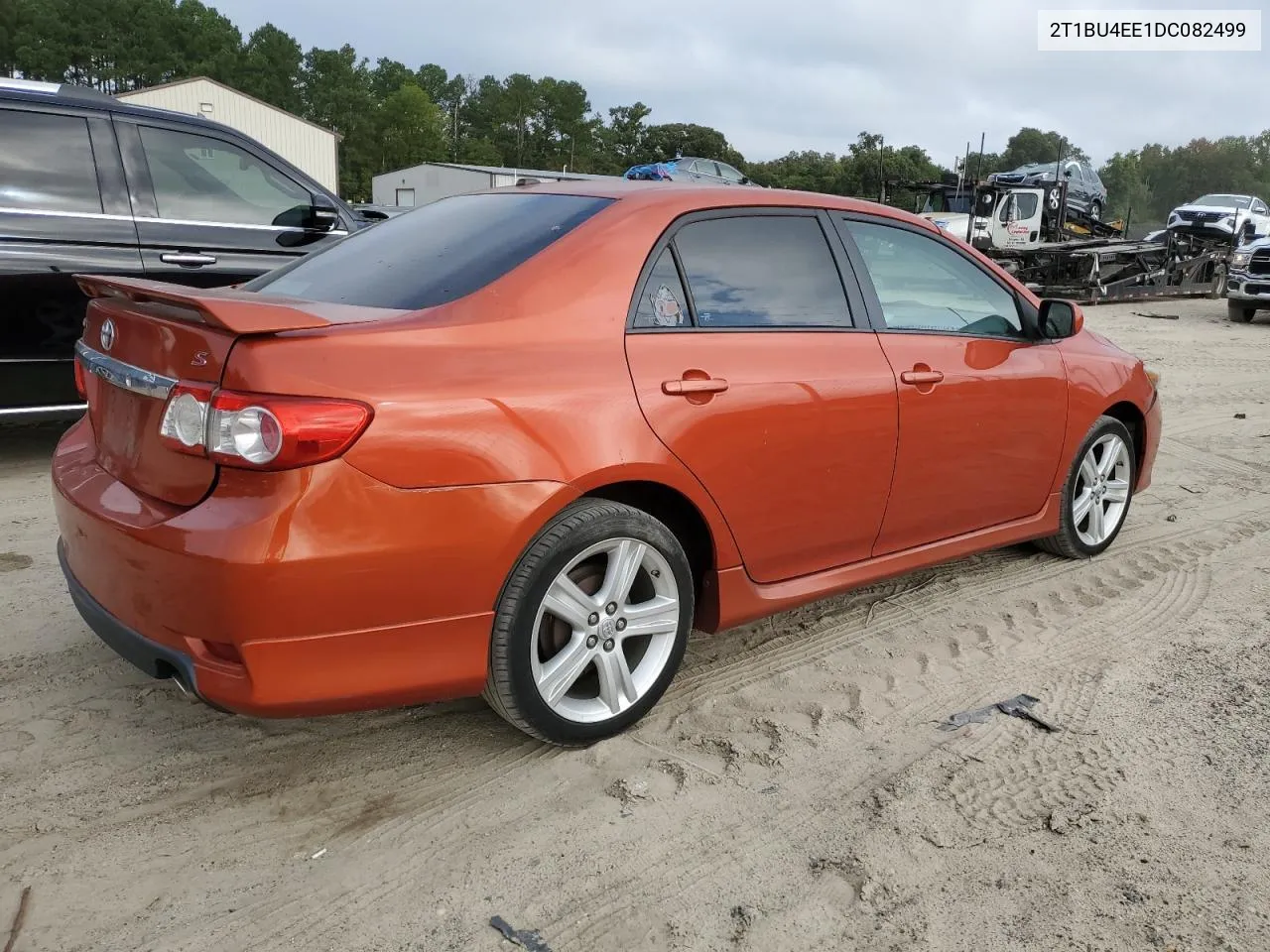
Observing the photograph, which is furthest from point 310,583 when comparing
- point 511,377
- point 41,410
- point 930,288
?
point 41,410

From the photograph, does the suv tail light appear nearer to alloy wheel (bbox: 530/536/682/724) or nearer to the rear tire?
alloy wheel (bbox: 530/536/682/724)

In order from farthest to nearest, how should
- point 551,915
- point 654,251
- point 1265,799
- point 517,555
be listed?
point 654,251 → point 1265,799 → point 517,555 → point 551,915

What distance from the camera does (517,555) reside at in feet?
8.41

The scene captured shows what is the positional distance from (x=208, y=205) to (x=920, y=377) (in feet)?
13.8

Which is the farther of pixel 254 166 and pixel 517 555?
pixel 254 166

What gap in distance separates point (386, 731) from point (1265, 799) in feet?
7.91

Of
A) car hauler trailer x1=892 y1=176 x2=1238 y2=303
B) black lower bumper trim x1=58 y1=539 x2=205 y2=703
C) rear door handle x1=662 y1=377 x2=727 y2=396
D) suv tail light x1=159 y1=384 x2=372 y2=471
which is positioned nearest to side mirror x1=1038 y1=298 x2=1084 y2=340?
rear door handle x1=662 y1=377 x2=727 y2=396

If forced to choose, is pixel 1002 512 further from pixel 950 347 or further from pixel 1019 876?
pixel 1019 876

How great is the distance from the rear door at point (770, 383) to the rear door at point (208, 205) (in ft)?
10.2

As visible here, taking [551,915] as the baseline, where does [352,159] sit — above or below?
above

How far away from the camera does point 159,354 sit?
2473mm

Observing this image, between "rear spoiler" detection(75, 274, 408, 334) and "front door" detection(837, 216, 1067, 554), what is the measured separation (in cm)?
183

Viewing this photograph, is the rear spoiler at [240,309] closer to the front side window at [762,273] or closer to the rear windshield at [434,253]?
the rear windshield at [434,253]

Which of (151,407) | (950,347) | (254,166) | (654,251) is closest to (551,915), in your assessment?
(151,407)
